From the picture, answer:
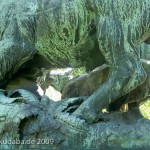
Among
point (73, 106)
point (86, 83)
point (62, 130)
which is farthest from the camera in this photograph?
point (86, 83)

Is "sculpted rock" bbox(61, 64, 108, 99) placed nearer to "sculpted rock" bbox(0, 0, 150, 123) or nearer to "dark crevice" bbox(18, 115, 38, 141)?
"sculpted rock" bbox(0, 0, 150, 123)

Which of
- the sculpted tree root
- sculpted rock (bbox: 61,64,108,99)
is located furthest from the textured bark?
sculpted rock (bbox: 61,64,108,99)

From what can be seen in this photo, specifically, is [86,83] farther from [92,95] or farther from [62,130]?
[62,130]

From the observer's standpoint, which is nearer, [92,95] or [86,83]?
[92,95]

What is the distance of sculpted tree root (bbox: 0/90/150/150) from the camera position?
2.70m

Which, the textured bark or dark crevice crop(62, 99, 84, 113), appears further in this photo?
dark crevice crop(62, 99, 84, 113)

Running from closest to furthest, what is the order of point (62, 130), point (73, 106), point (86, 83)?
1. point (62, 130)
2. point (73, 106)
3. point (86, 83)

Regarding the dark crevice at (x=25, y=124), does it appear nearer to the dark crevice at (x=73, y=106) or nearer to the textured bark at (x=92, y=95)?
the textured bark at (x=92, y=95)

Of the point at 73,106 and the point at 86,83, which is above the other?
the point at 73,106

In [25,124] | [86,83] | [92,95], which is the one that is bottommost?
[86,83]

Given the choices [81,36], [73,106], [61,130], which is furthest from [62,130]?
[81,36]

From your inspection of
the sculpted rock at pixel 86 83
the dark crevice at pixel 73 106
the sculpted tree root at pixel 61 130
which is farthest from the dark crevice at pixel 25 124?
the sculpted rock at pixel 86 83

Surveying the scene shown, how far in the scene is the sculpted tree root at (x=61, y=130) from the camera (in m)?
2.70

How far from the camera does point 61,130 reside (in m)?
2.80
